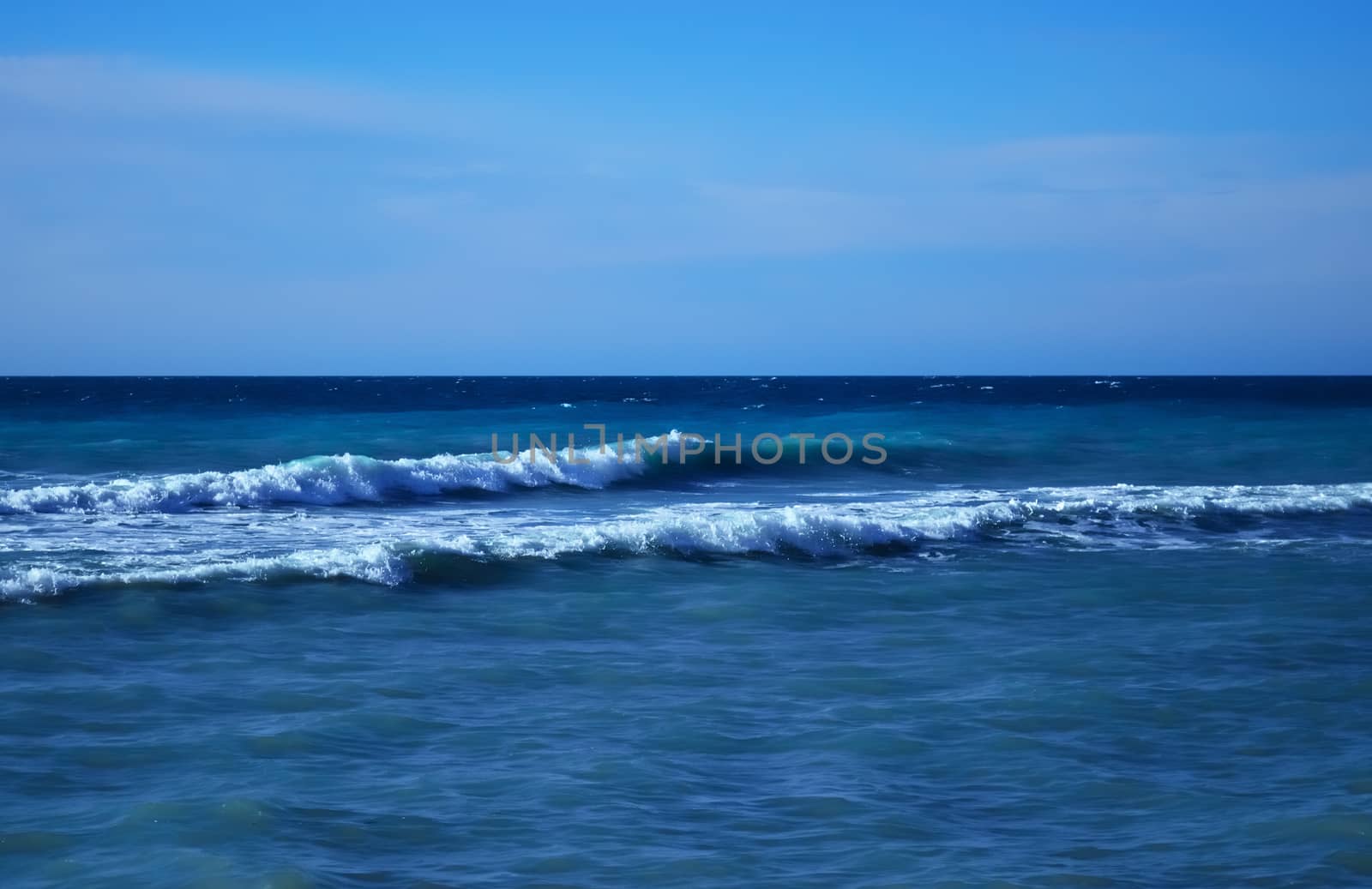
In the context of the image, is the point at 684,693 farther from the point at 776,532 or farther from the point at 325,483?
the point at 325,483

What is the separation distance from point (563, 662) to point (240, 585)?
13.0 feet

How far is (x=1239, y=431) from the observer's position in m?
37.5

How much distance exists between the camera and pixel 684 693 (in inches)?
309

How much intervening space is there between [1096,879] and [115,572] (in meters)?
9.39

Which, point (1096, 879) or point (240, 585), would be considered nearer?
point (1096, 879)

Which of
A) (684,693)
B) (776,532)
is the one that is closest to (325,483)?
(776,532)

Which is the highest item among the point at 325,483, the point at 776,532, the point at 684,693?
the point at 325,483

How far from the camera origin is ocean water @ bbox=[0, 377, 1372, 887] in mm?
5215

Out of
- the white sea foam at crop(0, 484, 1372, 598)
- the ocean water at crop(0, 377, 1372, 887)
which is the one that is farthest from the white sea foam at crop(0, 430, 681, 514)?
the white sea foam at crop(0, 484, 1372, 598)

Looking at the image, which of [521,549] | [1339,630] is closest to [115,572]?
[521,549]

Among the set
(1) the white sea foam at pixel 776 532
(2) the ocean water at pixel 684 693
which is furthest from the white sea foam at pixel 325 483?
(1) the white sea foam at pixel 776 532

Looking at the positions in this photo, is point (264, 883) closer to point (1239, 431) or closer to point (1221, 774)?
point (1221, 774)

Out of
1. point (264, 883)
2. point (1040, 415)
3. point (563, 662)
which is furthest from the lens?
point (1040, 415)

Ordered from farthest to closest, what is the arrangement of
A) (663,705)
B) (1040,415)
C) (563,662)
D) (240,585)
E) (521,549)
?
(1040,415) → (521,549) → (240,585) → (563,662) → (663,705)
